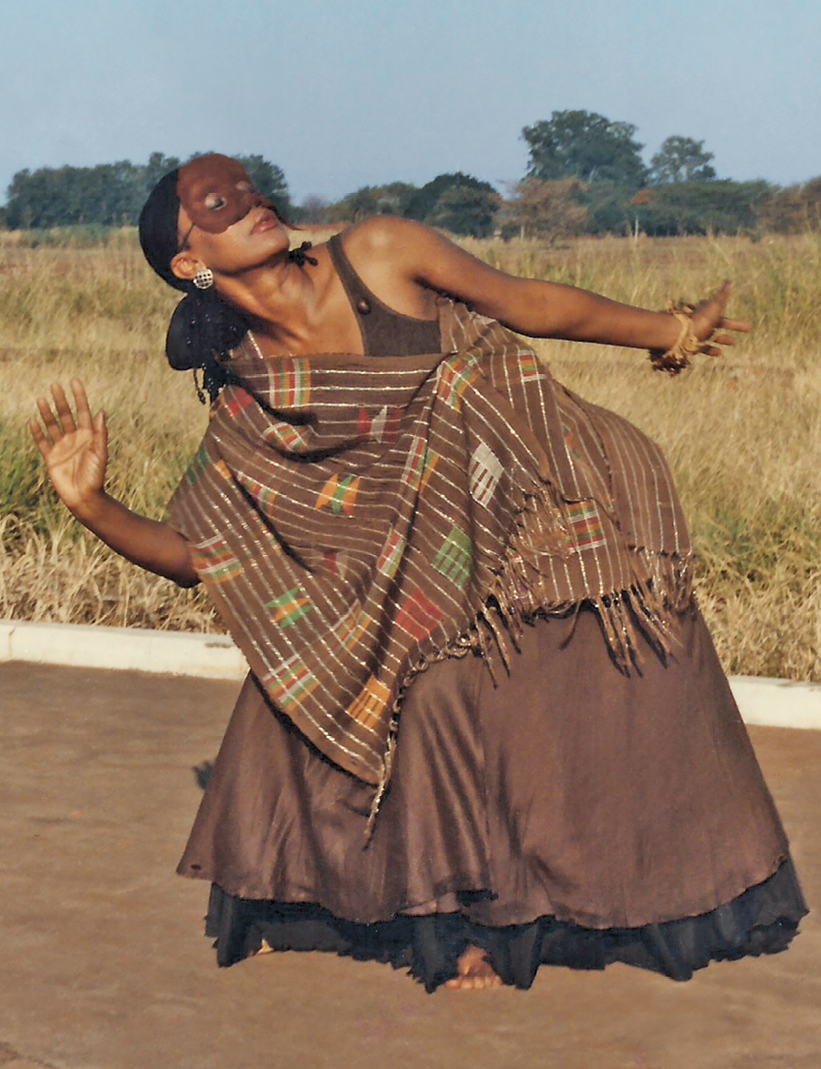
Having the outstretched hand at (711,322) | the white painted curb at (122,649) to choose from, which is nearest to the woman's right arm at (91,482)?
the outstretched hand at (711,322)

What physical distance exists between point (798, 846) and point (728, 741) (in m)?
1.04

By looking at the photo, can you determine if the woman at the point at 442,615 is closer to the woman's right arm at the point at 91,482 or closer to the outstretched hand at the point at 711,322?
the woman's right arm at the point at 91,482

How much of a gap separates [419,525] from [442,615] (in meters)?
0.18

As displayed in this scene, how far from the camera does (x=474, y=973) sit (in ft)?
11.8

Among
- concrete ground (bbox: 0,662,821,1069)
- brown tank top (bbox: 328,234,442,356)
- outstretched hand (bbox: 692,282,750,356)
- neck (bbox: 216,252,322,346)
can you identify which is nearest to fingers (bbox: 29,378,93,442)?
neck (bbox: 216,252,322,346)

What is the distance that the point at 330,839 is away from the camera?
3576mm

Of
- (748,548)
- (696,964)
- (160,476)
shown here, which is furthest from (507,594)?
(160,476)

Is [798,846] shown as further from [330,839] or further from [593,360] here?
[593,360]

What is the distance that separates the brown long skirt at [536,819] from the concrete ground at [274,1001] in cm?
11

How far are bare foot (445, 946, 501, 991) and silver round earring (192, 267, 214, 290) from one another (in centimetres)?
144

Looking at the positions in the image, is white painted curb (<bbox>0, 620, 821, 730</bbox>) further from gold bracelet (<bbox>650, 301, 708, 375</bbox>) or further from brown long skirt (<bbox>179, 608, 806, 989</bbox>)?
gold bracelet (<bbox>650, 301, 708, 375</bbox>)

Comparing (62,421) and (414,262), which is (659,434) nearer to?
(414,262)

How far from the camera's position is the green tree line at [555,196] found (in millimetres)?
20234

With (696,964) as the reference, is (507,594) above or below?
above
